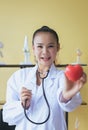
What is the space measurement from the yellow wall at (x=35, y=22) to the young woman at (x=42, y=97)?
127 centimetres

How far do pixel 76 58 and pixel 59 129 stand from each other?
1.39 metres

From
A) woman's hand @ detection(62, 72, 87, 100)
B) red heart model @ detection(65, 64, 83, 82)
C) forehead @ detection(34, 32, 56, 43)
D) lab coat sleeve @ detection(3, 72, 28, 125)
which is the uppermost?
forehead @ detection(34, 32, 56, 43)

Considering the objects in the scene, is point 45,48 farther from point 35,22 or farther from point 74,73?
point 35,22

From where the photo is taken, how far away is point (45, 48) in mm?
851

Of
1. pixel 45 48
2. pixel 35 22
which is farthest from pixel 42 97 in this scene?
pixel 35 22

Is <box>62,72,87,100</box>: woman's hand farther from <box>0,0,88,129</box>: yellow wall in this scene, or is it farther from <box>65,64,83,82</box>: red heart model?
<box>0,0,88,129</box>: yellow wall

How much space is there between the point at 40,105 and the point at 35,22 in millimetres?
1410

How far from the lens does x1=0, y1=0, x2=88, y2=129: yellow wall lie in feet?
7.00

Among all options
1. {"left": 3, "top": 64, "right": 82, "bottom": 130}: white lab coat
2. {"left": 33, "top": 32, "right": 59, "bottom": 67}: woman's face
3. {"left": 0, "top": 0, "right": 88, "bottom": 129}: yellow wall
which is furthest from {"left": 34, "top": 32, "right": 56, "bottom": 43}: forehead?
{"left": 0, "top": 0, "right": 88, "bottom": 129}: yellow wall

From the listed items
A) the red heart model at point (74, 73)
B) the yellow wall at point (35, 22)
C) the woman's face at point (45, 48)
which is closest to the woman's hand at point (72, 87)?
the red heart model at point (74, 73)

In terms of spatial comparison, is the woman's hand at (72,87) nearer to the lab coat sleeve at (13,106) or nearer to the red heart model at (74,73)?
the red heart model at (74,73)

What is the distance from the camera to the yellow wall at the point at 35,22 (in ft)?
7.00

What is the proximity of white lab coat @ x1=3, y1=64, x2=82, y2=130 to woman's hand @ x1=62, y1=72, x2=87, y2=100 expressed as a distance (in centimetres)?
4

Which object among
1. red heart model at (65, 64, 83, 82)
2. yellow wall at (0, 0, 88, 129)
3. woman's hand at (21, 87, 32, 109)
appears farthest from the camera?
yellow wall at (0, 0, 88, 129)
